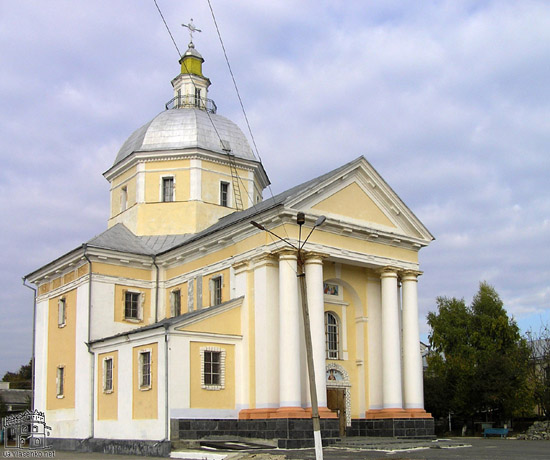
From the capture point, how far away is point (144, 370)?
83.1 feet

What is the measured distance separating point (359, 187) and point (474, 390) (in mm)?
18383

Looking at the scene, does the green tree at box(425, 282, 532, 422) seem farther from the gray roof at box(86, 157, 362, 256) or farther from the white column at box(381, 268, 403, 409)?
the gray roof at box(86, 157, 362, 256)

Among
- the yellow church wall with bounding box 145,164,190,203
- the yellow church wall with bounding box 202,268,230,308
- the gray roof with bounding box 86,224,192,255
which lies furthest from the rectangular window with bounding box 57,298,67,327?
the yellow church wall with bounding box 202,268,230,308

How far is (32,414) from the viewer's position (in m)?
32.1

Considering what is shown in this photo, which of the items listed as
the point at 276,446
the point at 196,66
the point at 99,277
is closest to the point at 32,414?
the point at 99,277

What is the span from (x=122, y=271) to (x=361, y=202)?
10.8m

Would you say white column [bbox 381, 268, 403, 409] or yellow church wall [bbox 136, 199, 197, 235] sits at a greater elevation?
yellow church wall [bbox 136, 199, 197, 235]

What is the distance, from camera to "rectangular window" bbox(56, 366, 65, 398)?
3046 centimetres

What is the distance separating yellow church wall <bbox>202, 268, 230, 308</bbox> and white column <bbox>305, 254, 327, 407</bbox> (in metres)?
3.68

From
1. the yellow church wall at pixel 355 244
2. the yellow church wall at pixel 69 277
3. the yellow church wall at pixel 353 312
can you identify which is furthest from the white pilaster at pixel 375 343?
the yellow church wall at pixel 69 277

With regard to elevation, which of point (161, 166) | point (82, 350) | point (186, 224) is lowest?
point (82, 350)

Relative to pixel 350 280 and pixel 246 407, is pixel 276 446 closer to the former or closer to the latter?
pixel 246 407

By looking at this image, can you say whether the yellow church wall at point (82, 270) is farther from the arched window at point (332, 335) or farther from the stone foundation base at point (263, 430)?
the arched window at point (332, 335)

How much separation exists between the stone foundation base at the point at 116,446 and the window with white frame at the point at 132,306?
5.43m
